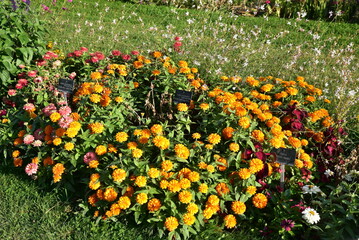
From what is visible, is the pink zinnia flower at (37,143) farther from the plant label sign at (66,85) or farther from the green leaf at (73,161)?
the plant label sign at (66,85)

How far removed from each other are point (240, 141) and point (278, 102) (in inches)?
29.1

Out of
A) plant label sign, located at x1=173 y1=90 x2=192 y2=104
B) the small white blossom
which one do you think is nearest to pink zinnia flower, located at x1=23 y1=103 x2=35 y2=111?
plant label sign, located at x1=173 y1=90 x2=192 y2=104

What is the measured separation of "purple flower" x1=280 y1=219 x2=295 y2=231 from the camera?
7.27 ft

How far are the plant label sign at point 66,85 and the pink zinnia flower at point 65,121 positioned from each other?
480mm

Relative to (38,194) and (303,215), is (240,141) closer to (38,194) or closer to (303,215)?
(303,215)

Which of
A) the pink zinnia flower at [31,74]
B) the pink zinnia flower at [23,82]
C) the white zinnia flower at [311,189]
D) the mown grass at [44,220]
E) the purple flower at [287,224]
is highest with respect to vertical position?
the pink zinnia flower at [31,74]

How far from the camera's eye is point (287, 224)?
2234mm

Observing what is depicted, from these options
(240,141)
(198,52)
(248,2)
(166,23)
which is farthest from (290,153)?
(248,2)

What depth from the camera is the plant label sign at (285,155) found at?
2.38 meters

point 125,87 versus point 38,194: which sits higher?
point 125,87

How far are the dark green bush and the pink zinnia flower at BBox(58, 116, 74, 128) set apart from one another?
122 centimetres

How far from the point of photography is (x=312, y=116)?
2949mm

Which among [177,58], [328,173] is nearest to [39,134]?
[177,58]

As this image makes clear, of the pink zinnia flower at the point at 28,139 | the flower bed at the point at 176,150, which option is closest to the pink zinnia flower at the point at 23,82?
the flower bed at the point at 176,150
